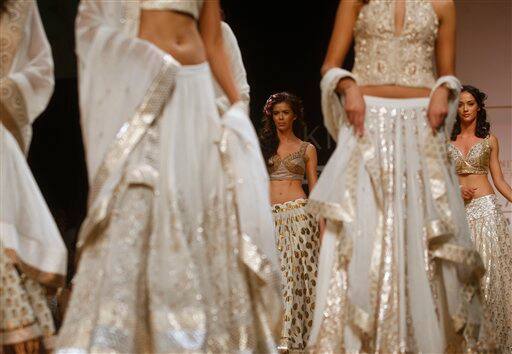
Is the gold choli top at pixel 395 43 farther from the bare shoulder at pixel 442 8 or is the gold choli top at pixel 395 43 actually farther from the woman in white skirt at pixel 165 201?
the woman in white skirt at pixel 165 201

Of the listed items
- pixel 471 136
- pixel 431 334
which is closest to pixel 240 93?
pixel 431 334

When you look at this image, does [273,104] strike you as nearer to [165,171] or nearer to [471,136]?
[471,136]

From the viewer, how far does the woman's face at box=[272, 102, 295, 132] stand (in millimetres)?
7056

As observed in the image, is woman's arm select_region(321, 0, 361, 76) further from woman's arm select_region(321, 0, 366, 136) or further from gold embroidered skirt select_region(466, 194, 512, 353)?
gold embroidered skirt select_region(466, 194, 512, 353)

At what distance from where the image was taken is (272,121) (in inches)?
283

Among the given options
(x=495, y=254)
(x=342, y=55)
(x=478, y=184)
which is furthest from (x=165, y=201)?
(x=478, y=184)

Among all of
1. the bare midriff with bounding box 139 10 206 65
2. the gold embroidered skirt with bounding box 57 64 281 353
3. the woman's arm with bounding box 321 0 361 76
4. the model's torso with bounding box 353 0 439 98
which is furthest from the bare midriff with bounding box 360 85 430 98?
the bare midriff with bounding box 139 10 206 65

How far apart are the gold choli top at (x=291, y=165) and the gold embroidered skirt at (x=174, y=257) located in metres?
2.86

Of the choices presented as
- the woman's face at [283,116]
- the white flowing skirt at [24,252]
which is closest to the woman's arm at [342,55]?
the white flowing skirt at [24,252]

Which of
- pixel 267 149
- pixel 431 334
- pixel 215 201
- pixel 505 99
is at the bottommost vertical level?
pixel 431 334

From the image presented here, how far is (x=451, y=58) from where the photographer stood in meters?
4.48

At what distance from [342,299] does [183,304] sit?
74cm

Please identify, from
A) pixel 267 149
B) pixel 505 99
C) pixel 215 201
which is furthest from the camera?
pixel 505 99

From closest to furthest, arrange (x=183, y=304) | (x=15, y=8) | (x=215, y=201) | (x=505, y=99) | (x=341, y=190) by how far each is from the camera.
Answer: (x=183, y=304) < (x=215, y=201) < (x=341, y=190) < (x=15, y=8) < (x=505, y=99)
